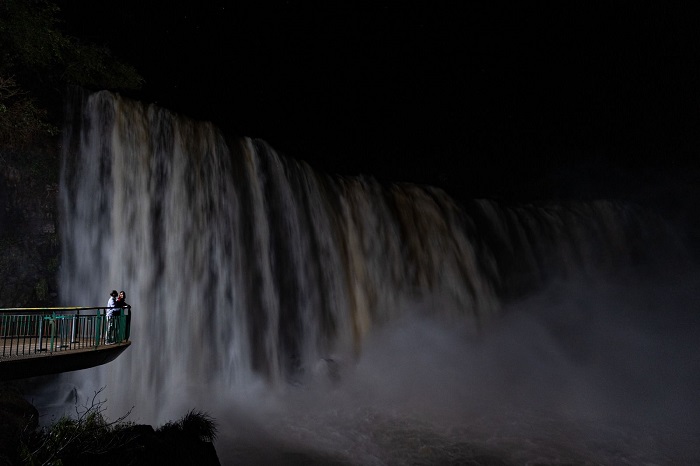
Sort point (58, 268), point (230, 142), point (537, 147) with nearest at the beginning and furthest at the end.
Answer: point (58, 268)
point (230, 142)
point (537, 147)

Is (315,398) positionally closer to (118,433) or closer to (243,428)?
(243,428)

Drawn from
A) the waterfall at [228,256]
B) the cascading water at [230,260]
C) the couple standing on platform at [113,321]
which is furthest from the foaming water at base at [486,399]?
the couple standing on platform at [113,321]

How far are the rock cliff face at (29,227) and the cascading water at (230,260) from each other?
0.47 metres

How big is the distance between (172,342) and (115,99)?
957cm

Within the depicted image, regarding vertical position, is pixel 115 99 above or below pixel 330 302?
above

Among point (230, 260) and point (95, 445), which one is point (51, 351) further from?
point (230, 260)

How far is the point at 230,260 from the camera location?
1912 cm

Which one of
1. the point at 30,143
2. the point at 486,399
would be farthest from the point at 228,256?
the point at 486,399

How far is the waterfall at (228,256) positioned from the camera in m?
16.7

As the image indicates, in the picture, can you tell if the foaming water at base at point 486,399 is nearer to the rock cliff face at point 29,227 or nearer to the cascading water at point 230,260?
the cascading water at point 230,260

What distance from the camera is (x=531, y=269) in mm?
31500

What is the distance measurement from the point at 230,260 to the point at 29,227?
6981 mm

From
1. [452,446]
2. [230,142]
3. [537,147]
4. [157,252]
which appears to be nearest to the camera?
[452,446]

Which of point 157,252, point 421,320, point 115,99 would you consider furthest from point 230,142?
point 421,320
